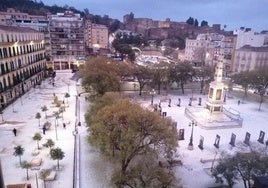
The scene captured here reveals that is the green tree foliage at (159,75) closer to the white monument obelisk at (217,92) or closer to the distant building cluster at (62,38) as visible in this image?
the white monument obelisk at (217,92)

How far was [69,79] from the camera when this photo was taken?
55062 millimetres

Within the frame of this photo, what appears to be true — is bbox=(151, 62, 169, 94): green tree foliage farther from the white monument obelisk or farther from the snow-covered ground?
the white monument obelisk

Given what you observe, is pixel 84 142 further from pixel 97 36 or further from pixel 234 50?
pixel 97 36

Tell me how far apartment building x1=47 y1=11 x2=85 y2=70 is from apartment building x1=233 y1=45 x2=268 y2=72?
41.4 metres

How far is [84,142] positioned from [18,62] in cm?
2424

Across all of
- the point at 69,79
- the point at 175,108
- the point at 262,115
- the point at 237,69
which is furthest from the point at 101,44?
the point at 262,115

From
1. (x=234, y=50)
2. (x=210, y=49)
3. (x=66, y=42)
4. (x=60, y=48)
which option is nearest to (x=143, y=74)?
(x=66, y=42)

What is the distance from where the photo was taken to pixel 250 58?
6097 centimetres

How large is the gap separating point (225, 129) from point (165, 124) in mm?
15417

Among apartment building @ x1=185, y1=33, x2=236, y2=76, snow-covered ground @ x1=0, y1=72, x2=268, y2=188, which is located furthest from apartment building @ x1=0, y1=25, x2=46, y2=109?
apartment building @ x1=185, y1=33, x2=236, y2=76

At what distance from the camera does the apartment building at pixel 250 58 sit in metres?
59.5

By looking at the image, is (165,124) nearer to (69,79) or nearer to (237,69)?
(69,79)

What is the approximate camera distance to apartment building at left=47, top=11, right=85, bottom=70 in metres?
64.1

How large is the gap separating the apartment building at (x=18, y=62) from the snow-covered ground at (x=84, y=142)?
2143 mm
